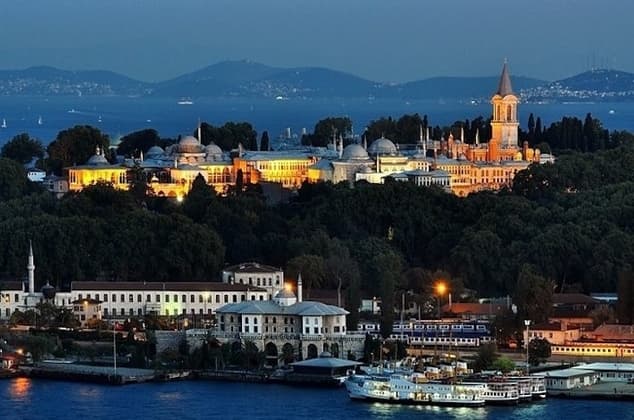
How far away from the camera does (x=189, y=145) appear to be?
174 ft

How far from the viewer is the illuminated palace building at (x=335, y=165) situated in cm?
5094

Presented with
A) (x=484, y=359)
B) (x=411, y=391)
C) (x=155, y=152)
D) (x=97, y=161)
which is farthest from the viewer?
(x=155, y=152)

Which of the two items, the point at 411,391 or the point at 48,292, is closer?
the point at 411,391

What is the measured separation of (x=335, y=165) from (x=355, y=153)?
2.52 feet

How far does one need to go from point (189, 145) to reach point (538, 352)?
67.4ft

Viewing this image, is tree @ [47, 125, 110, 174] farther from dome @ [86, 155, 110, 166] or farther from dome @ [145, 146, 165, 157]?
dome @ [86, 155, 110, 166]

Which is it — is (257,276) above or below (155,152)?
below

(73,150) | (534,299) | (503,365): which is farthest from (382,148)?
(503,365)

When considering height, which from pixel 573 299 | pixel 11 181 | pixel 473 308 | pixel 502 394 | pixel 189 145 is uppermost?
pixel 189 145

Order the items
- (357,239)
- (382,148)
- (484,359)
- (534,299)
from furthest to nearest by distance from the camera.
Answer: (382,148) → (357,239) → (534,299) → (484,359)

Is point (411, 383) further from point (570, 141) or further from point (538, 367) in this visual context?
point (570, 141)

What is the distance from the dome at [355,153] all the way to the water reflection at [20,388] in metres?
19.1

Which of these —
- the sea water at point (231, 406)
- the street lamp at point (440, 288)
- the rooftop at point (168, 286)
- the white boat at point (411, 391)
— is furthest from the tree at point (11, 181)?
the white boat at point (411, 391)

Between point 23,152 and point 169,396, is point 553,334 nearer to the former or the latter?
point 169,396
